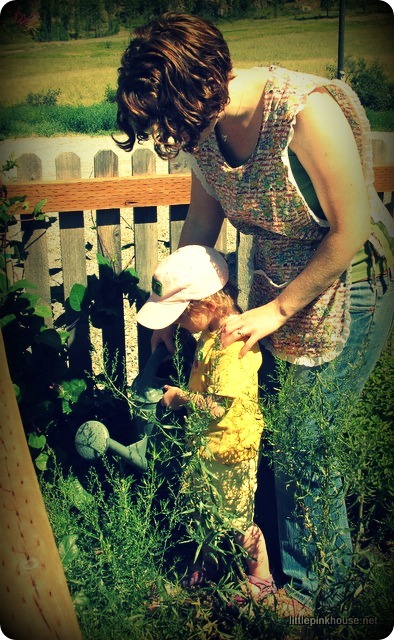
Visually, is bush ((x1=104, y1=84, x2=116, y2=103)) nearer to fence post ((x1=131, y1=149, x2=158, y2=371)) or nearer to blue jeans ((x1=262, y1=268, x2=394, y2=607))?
fence post ((x1=131, y1=149, x2=158, y2=371))

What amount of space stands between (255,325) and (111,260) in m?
0.91

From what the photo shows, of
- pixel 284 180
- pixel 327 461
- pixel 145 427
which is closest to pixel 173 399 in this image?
pixel 145 427

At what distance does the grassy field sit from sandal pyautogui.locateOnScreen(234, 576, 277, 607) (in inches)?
61.4

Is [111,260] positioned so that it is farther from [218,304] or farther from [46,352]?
[218,304]

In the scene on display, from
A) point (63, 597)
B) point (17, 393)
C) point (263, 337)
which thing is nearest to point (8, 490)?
point (63, 597)

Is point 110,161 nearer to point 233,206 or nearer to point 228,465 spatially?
point 233,206

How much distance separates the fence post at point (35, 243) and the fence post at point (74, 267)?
80 mm

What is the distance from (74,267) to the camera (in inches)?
118

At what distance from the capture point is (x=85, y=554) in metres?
2.31

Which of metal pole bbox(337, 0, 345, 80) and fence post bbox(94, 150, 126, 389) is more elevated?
metal pole bbox(337, 0, 345, 80)

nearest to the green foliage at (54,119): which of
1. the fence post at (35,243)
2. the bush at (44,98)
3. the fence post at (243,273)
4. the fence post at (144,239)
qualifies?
the bush at (44,98)

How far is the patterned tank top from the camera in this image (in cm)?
203

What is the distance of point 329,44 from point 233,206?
0.58 metres

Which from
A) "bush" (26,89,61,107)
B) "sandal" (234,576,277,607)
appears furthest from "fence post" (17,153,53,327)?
"sandal" (234,576,277,607)
